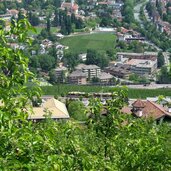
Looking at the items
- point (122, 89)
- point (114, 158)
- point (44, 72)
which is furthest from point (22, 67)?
point (44, 72)

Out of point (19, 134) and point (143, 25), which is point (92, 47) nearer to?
point (143, 25)

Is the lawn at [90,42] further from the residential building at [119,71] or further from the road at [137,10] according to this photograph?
the road at [137,10]

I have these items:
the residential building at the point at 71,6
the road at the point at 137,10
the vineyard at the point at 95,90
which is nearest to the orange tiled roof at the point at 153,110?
the vineyard at the point at 95,90

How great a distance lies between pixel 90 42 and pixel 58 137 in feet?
63.2

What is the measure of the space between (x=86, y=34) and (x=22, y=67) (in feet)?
67.8

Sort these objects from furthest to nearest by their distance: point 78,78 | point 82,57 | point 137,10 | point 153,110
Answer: point 137,10 → point 82,57 → point 78,78 → point 153,110

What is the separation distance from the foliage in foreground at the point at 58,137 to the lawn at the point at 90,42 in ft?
58.5

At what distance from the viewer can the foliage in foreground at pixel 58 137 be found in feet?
4.39

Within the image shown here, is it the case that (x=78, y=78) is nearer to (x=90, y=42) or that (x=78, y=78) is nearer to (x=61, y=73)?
(x=61, y=73)

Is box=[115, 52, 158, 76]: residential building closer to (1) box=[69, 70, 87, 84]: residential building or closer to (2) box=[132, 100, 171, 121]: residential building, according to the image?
(1) box=[69, 70, 87, 84]: residential building

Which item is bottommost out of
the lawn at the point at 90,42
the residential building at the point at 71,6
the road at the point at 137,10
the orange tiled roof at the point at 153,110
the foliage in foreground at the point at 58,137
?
the lawn at the point at 90,42

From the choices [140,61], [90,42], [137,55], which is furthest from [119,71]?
[90,42]

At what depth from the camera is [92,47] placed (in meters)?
20.3

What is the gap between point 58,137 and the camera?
1858mm
